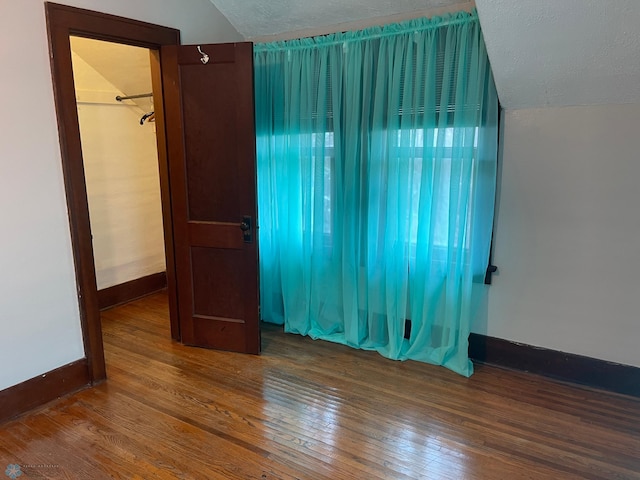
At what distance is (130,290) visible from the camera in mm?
4047

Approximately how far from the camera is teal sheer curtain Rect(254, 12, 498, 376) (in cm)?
257

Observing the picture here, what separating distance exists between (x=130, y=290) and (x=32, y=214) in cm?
186

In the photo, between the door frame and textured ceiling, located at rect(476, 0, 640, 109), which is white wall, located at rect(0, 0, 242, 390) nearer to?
the door frame

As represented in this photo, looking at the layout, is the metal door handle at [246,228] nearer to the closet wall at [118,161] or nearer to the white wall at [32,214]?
the white wall at [32,214]

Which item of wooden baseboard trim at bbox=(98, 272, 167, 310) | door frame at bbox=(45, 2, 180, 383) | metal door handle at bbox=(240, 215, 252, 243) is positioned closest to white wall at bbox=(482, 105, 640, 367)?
metal door handle at bbox=(240, 215, 252, 243)

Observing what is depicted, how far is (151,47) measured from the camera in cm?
278

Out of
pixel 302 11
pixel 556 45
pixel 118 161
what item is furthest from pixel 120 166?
pixel 556 45

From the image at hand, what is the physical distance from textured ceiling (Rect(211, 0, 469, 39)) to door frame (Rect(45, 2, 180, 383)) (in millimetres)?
542

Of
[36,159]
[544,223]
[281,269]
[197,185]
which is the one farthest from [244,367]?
[544,223]

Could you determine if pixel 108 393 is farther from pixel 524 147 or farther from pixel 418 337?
pixel 524 147

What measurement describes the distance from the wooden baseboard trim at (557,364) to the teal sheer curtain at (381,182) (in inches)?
8.3

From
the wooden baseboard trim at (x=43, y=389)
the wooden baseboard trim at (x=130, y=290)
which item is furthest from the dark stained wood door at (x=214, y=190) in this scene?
the wooden baseboard trim at (x=130, y=290)

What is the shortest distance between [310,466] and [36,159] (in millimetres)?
2035

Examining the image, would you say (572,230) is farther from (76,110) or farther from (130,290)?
(130,290)
